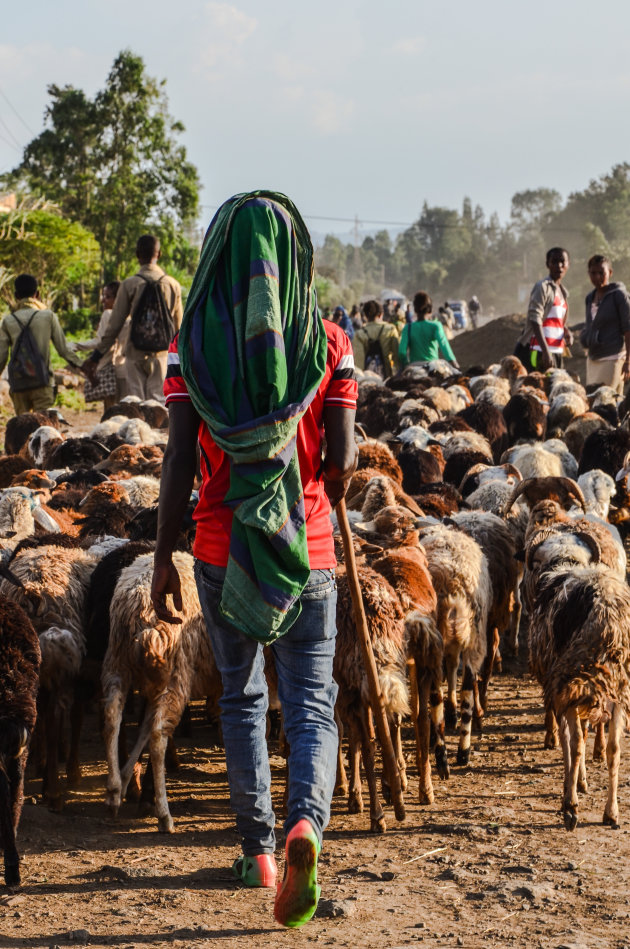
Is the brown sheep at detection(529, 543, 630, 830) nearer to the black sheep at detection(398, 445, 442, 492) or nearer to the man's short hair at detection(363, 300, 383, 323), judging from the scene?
the black sheep at detection(398, 445, 442, 492)

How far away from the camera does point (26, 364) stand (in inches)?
419

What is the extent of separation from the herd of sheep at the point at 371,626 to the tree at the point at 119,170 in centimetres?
2854

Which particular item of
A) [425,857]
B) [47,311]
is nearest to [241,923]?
[425,857]

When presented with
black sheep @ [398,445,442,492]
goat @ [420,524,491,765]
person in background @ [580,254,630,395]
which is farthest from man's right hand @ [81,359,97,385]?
goat @ [420,524,491,765]

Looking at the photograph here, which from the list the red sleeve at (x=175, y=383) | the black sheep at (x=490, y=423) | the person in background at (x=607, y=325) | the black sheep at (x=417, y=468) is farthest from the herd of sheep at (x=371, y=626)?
the person in background at (x=607, y=325)

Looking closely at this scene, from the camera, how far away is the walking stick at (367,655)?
12.3ft

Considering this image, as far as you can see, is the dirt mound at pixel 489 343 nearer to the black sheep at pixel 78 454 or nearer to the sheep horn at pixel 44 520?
the black sheep at pixel 78 454

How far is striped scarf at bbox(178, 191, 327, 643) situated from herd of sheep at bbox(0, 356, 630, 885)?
62.5 inches

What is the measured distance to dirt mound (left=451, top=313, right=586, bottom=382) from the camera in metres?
27.0

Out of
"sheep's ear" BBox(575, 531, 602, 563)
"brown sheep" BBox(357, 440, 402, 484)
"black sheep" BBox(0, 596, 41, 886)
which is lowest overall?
"black sheep" BBox(0, 596, 41, 886)

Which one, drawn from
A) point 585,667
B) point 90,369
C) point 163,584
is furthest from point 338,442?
point 90,369

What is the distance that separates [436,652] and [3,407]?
14.9 m

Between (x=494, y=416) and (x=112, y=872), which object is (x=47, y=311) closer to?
(x=494, y=416)

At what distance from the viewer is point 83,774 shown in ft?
18.1
